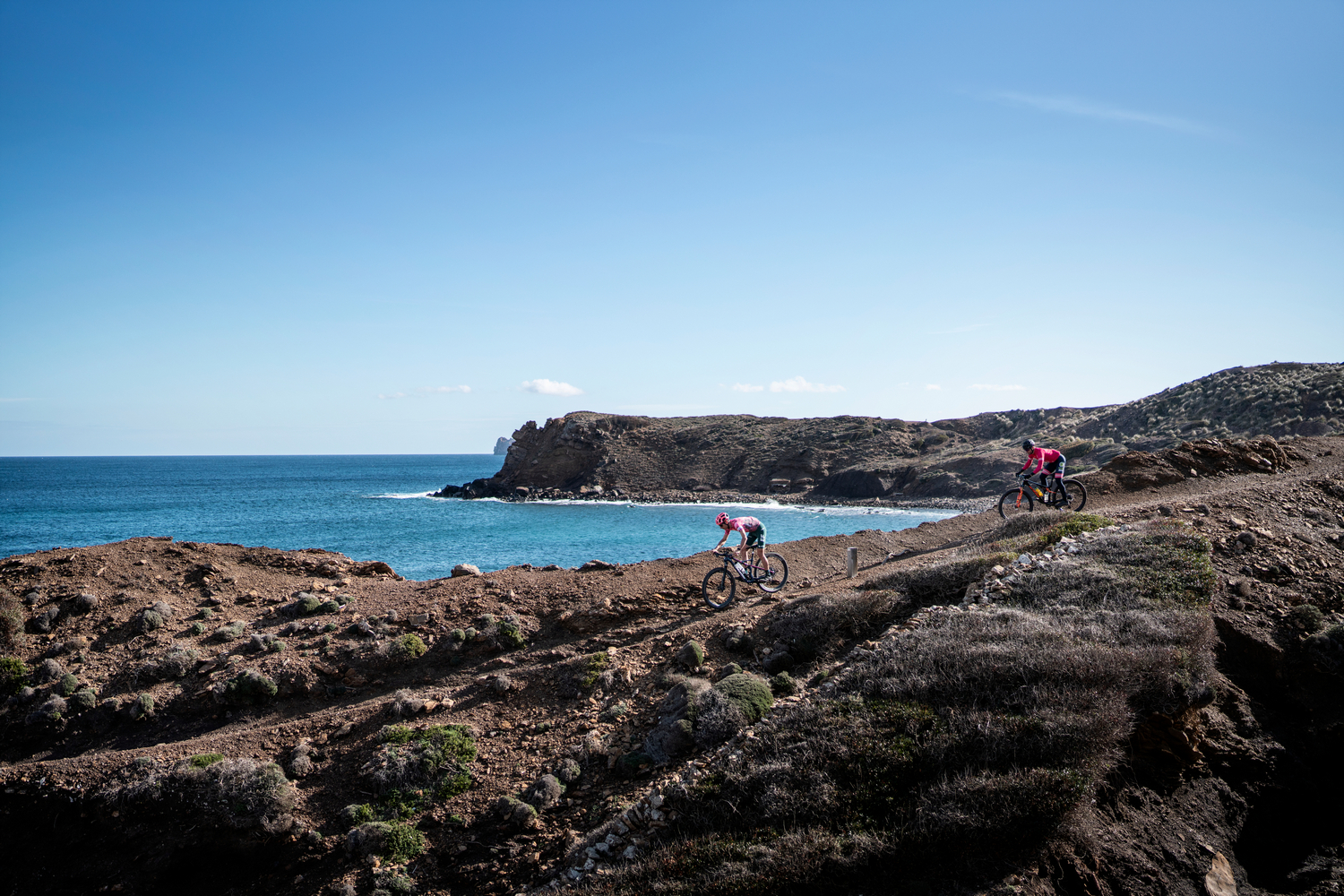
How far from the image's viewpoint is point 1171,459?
2097 cm

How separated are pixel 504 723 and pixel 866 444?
236ft

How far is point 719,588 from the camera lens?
44.3 feet

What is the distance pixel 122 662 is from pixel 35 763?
2117 millimetres

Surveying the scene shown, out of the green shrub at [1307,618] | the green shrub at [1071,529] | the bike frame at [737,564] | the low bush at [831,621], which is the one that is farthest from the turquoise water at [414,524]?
the green shrub at [1307,618]

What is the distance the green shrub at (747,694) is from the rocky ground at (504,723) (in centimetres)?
11

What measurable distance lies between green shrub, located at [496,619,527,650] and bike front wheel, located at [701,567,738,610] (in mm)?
3766

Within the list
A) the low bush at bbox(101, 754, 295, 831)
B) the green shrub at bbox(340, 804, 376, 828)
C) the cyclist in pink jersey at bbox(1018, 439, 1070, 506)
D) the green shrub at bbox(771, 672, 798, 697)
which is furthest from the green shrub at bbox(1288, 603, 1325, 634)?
the low bush at bbox(101, 754, 295, 831)

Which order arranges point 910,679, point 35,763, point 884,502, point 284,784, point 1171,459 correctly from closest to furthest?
1. point 910,679
2. point 284,784
3. point 35,763
4. point 1171,459
5. point 884,502

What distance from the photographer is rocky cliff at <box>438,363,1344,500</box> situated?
52656 millimetres

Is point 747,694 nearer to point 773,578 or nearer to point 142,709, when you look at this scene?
point 773,578

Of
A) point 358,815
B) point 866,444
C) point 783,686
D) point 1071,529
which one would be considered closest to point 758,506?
point 866,444

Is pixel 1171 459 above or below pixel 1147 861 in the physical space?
above

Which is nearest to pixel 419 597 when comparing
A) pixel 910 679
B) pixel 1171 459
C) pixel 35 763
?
pixel 35 763

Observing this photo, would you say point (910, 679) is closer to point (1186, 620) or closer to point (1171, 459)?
point (1186, 620)
